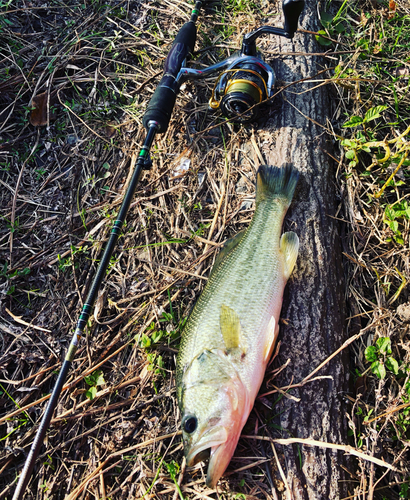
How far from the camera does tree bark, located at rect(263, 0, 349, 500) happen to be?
2234 millimetres

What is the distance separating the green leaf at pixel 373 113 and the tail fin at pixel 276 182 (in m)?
0.87

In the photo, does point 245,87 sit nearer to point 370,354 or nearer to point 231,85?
point 231,85

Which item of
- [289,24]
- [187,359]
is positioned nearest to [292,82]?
[289,24]

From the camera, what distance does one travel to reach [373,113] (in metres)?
3.18

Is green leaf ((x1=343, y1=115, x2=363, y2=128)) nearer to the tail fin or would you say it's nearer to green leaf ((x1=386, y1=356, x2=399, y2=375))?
the tail fin

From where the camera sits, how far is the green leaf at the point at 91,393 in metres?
2.74

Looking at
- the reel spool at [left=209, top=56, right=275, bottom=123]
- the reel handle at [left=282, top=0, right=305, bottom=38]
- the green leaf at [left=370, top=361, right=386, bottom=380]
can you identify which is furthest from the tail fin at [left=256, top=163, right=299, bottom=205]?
the green leaf at [left=370, top=361, right=386, bottom=380]

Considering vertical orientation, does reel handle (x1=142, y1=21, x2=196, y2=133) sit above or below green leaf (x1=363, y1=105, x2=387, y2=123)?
above

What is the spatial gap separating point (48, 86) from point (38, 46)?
704mm

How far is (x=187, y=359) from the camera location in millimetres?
2432

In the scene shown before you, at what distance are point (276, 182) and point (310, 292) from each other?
0.89m

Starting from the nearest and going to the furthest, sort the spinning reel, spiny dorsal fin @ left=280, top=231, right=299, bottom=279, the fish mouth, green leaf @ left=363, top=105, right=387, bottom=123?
the fish mouth < spiny dorsal fin @ left=280, top=231, right=299, bottom=279 < the spinning reel < green leaf @ left=363, top=105, right=387, bottom=123

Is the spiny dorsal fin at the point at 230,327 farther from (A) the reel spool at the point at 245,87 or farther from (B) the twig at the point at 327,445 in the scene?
(A) the reel spool at the point at 245,87

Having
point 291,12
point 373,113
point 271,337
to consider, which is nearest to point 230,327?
point 271,337
